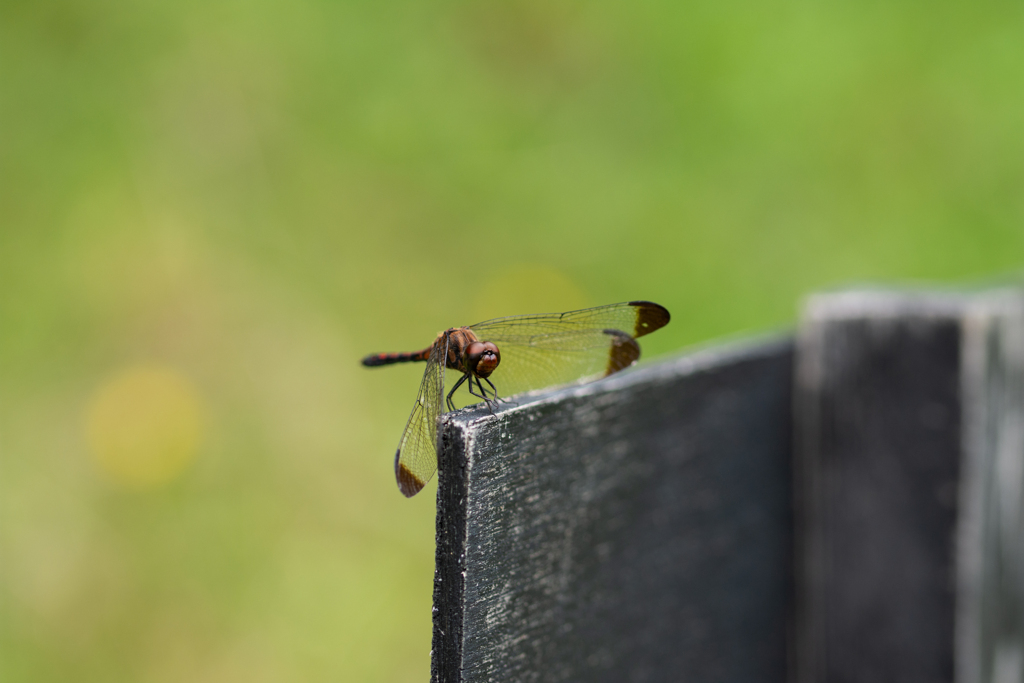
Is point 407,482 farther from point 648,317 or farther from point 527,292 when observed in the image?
point 527,292

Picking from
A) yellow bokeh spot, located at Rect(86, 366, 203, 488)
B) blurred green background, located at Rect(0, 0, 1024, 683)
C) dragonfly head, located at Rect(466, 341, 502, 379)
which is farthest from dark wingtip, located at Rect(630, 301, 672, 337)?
yellow bokeh spot, located at Rect(86, 366, 203, 488)

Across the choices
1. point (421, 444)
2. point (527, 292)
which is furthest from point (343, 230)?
point (421, 444)

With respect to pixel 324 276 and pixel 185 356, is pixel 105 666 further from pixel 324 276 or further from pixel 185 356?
pixel 324 276

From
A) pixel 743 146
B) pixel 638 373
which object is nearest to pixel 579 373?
pixel 638 373

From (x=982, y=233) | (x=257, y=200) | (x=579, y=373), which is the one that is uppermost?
(x=982, y=233)

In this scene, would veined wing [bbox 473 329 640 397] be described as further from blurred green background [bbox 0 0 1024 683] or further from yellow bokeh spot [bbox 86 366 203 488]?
yellow bokeh spot [bbox 86 366 203 488]

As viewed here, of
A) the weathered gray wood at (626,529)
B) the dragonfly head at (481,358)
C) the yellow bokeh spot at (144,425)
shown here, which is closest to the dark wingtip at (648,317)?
the weathered gray wood at (626,529)
